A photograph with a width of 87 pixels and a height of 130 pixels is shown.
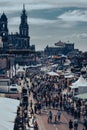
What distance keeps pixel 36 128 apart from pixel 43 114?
818cm

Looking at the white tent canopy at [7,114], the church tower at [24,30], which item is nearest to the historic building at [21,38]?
the church tower at [24,30]

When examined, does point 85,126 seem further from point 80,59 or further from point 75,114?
point 80,59

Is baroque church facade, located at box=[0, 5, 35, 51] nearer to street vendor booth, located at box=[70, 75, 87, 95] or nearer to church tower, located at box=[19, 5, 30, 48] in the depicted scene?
church tower, located at box=[19, 5, 30, 48]

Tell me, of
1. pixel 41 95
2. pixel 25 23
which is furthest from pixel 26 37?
pixel 41 95

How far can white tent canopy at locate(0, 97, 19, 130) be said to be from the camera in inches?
865

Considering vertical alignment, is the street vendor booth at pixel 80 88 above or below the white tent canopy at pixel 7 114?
below

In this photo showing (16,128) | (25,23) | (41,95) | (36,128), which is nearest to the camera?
(16,128)

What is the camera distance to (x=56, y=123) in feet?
111

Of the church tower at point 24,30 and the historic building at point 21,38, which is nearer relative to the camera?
the historic building at point 21,38

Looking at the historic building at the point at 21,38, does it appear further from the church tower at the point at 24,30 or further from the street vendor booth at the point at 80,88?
the street vendor booth at the point at 80,88

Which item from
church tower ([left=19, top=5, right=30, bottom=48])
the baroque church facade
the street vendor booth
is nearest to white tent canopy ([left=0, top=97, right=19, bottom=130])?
the street vendor booth

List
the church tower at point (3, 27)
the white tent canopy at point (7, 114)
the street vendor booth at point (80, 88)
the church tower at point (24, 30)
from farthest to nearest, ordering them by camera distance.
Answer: the church tower at point (24, 30), the church tower at point (3, 27), the street vendor booth at point (80, 88), the white tent canopy at point (7, 114)

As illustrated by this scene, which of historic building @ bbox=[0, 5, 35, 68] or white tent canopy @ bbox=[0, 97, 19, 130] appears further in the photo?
historic building @ bbox=[0, 5, 35, 68]

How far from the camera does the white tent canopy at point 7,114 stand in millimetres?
21972
